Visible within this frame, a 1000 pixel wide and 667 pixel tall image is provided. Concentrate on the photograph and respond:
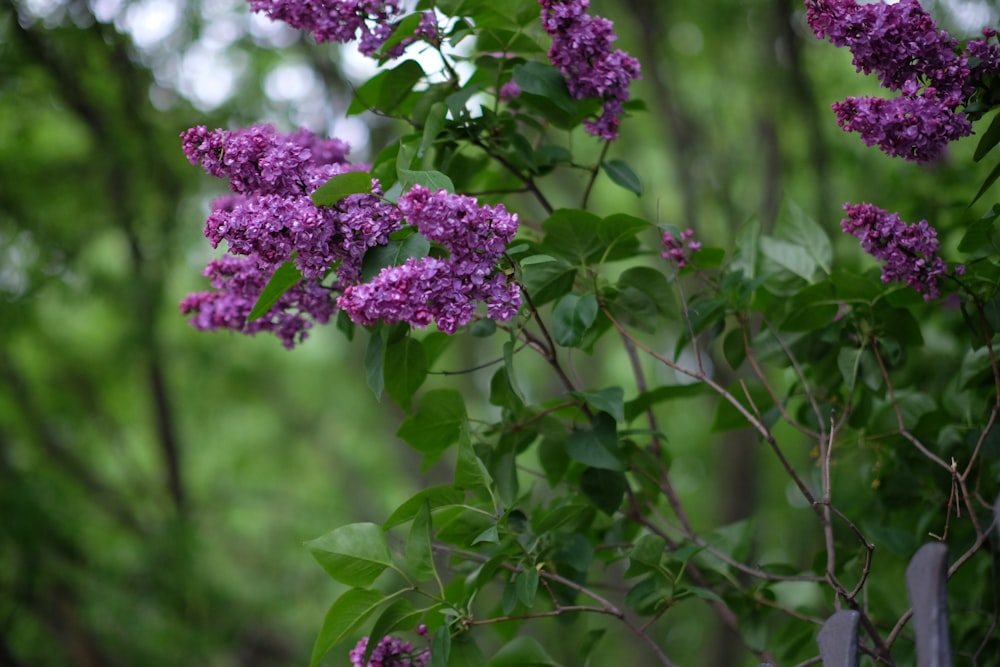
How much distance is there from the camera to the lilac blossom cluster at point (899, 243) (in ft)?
3.45

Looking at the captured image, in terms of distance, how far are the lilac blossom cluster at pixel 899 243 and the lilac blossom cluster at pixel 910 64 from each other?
0.08m

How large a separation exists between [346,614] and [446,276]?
38 cm

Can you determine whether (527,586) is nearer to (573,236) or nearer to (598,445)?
(598,445)

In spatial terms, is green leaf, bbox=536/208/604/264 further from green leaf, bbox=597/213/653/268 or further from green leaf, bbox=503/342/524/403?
green leaf, bbox=503/342/524/403

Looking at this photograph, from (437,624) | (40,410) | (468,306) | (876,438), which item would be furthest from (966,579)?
(40,410)

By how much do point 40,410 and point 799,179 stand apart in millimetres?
3684

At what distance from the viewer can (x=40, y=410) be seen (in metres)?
4.22

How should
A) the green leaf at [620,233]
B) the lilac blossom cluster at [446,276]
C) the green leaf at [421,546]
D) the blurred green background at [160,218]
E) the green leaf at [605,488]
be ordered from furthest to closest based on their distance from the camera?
the blurred green background at [160,218] < the green leaf at [605,488] < the green leaf at [620,233] < the green leaf at [421,546] < the lilac blossom cluster at [446,276]

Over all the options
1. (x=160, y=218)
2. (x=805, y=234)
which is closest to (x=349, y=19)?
(x=805, y=234)

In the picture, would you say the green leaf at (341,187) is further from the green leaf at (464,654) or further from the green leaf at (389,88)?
the green leaf at (464,654)

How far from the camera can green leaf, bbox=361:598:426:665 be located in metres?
1.01

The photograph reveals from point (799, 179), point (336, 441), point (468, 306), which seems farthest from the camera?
point (336, 441)

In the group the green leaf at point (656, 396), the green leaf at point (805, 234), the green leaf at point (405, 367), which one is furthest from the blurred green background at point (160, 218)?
the green leaf at point (405, 367)

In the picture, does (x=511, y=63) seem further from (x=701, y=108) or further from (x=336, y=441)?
(x=336, y=441)
